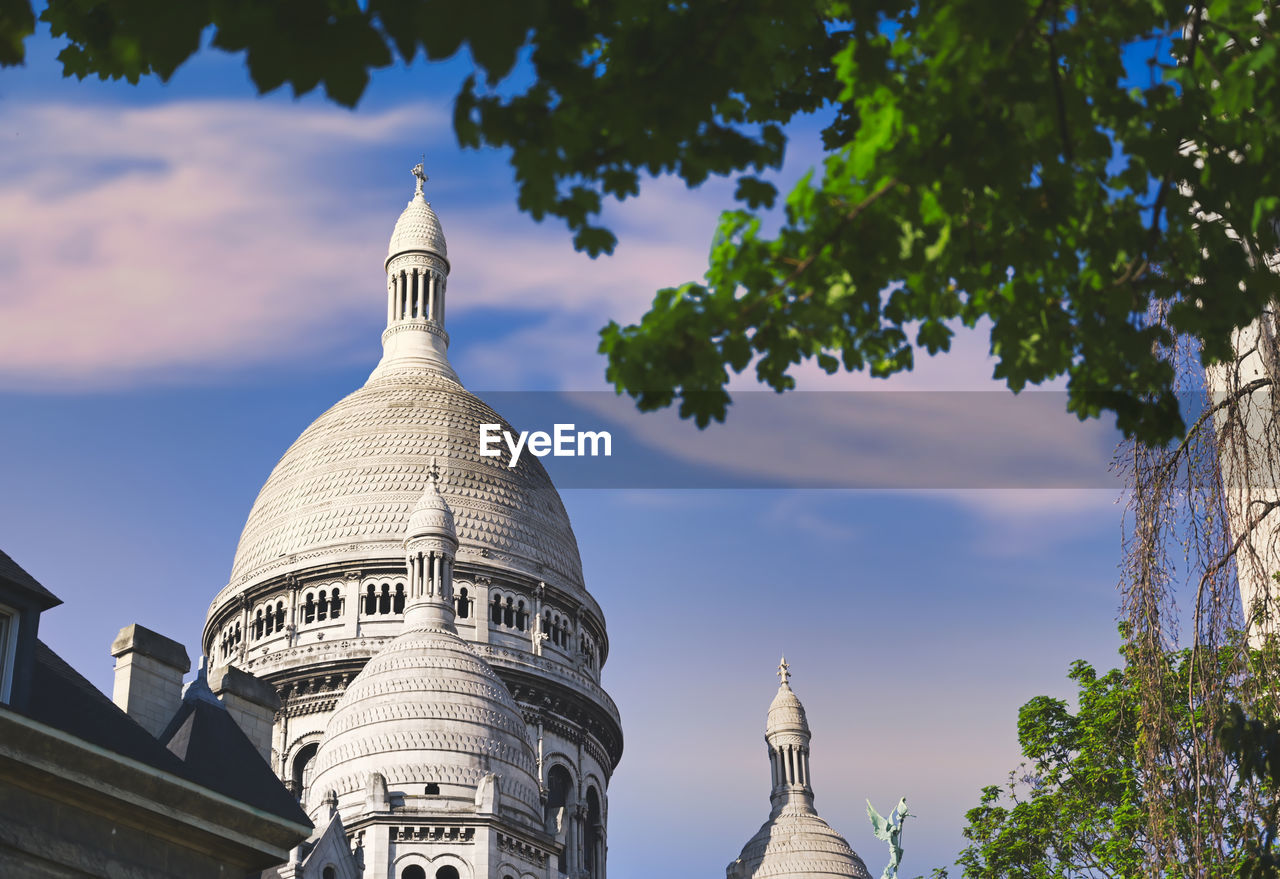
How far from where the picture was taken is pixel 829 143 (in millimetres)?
12500

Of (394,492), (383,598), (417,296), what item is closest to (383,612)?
(383,598)

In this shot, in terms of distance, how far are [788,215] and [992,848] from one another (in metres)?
27.3

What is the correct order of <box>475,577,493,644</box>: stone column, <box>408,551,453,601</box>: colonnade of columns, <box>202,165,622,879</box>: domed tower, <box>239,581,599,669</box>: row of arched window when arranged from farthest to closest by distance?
<box>239,581,599,669</box>: row of arched window
<box>475,577,493,644</box>: stone column
<box>202,165,622,879</box>: domed tower
<box>408,551,453,601</box>: colonnade of columns

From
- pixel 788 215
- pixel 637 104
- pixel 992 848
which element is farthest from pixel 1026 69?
pixel 992 848

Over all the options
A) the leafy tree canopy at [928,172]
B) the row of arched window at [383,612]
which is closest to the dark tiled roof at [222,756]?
the leafy tree canopy at [928,172]

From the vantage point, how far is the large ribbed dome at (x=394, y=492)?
7456 cm

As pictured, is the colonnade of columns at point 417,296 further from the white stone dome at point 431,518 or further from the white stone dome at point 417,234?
the white stone dome at point 431,518

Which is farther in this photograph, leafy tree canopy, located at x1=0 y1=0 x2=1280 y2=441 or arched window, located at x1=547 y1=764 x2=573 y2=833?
arched window, located at x1=547 y1=764 x2=573 y2=833

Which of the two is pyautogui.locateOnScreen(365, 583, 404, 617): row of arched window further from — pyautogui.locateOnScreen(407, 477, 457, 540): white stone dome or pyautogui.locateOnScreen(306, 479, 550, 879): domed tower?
pyautogui.locateOnScreen(306, 479, 550, 879): domed tower

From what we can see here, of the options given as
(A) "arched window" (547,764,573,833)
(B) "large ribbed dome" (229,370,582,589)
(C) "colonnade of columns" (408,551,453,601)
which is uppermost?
(B) "large ribbed dome" (229,370,582,589)

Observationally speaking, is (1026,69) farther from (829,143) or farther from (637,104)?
(829,143)

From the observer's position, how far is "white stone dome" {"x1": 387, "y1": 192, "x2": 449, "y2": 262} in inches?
3371

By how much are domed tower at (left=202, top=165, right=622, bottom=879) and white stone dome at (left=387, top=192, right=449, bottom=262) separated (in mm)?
5447

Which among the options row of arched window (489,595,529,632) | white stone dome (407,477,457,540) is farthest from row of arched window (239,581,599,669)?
white stone dome (407,477,457,540)
